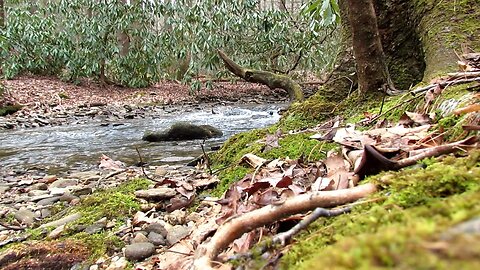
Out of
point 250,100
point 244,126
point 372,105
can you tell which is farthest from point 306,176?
point 250,100

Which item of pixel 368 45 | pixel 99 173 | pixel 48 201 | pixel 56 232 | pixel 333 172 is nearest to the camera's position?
pixel 333 172

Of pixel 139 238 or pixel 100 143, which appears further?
pixel 100 143

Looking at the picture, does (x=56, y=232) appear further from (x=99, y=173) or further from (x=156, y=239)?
(x=99, y=173)

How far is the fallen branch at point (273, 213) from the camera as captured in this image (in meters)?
0.93

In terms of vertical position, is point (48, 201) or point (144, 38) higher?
point (144, 38)

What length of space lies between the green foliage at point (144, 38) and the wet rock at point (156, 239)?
11350 mm

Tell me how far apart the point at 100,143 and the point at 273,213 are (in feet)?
20.9

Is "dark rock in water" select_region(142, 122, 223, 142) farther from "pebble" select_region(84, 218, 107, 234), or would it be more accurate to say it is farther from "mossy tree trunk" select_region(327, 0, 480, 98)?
"pebble" select_region(84, 218, 107, 234)

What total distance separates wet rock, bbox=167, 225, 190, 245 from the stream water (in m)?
3.00

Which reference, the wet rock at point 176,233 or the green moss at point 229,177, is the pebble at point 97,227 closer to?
the wet rock at point 176,233

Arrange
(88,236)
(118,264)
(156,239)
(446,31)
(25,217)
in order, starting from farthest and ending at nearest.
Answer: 1. (446,31)
2. (25,217)
3. (88,236)
4. (156,239)
5. (118,264)

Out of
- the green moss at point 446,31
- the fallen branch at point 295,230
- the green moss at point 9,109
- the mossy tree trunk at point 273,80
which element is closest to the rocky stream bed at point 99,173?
the green moss at point 9,109

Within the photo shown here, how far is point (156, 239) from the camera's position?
186cm

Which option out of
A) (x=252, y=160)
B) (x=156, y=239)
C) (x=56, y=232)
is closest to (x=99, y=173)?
(x=56, y=232)
